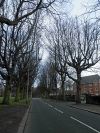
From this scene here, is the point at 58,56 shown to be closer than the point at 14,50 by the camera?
No

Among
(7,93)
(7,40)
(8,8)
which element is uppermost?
(8,8)

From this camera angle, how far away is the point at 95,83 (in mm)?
157500

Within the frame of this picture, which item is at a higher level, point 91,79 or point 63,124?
point 91,79

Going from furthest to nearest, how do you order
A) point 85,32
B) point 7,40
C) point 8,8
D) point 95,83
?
point 95,83 < point 85,32 < point 7,40 < point 8,8

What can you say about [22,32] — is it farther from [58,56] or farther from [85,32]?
[58,56]

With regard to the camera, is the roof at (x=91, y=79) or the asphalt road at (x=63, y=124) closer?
the asphalt road at (x=63, y=124)

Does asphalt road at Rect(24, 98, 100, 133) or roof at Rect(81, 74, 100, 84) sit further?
roof at Rect(81, 74, 100, 84)

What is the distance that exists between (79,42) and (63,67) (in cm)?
1046

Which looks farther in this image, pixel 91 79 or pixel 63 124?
pixel 91 79

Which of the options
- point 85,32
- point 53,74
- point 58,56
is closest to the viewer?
point 85,32

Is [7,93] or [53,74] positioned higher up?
[53,74]

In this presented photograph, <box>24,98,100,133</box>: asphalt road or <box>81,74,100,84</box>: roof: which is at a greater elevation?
<box>81,74,100,84</box>: roof

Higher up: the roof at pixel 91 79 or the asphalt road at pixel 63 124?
the roof at pixel 91 79

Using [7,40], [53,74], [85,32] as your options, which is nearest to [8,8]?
[7,40]
